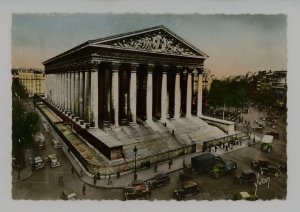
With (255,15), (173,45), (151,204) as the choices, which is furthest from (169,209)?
(255,15)

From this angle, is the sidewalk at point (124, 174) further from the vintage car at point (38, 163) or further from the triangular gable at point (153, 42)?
the triangular gable at point (153, 42)

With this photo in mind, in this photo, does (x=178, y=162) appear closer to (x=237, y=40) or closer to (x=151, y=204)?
(x=151, y=204)

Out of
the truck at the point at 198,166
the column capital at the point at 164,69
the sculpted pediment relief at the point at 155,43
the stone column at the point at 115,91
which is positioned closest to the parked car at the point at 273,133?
the truck at the point at 198,166

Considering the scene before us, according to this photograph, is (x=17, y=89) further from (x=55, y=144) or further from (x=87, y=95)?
(x=87, y=95)

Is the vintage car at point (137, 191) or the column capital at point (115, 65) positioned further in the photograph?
the column capital at point (115, 65)

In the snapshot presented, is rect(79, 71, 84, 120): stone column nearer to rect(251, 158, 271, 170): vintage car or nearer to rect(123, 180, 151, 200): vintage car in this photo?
rect(123, 180, 151, 200): vintage car

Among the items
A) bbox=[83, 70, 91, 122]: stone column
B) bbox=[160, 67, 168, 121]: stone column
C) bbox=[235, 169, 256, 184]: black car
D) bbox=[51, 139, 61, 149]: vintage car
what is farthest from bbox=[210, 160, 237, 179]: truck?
bbox=[51, 139, 61, 149]: vintage car

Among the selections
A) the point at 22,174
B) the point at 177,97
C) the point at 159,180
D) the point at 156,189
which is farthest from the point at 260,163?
the point at 22,174
